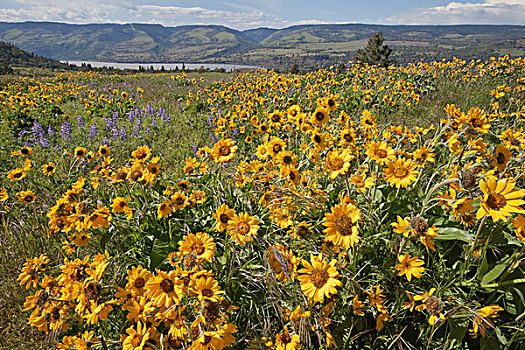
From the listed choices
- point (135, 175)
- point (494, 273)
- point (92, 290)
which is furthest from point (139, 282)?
point (494, 273)

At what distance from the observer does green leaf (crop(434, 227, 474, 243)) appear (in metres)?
1.70

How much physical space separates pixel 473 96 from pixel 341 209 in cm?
784

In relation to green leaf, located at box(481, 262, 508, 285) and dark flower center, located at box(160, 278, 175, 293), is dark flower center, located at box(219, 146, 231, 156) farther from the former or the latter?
green leaf, located at box(481, 262, 508, 285)

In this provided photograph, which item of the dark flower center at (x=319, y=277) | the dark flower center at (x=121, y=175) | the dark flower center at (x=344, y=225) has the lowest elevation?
the dark flower center at (x=319, y=277)

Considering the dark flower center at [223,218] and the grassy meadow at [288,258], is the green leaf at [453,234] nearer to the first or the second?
the grassy meadow at [288,258]

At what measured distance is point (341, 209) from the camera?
5.32ft

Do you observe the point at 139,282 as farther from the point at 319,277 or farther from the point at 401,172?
the point at 401,172

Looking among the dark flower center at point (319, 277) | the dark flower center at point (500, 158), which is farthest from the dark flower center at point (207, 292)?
the dark flower center at point (500, 158)

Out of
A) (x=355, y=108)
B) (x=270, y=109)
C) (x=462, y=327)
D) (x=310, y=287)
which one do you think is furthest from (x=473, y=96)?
(x=310, y=287)

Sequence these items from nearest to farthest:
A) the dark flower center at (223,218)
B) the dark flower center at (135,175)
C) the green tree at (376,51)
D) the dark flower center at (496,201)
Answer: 1. the dark flower center at (496,201)
2. the dark flower center at (223,218)
3. the dark flower center at (135,175)
4. the green tree at (376,51)

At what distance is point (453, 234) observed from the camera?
1.77m

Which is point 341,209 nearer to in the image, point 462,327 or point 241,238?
point 241,238

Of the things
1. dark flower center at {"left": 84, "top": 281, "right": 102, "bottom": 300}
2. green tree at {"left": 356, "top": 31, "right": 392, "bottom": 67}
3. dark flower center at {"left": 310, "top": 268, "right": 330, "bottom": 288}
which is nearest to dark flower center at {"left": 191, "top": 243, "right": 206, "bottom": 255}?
dark flower center at {"left": 84, "top": 281, "right": 102, "bottom": 300}

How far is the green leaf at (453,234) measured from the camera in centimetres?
170
